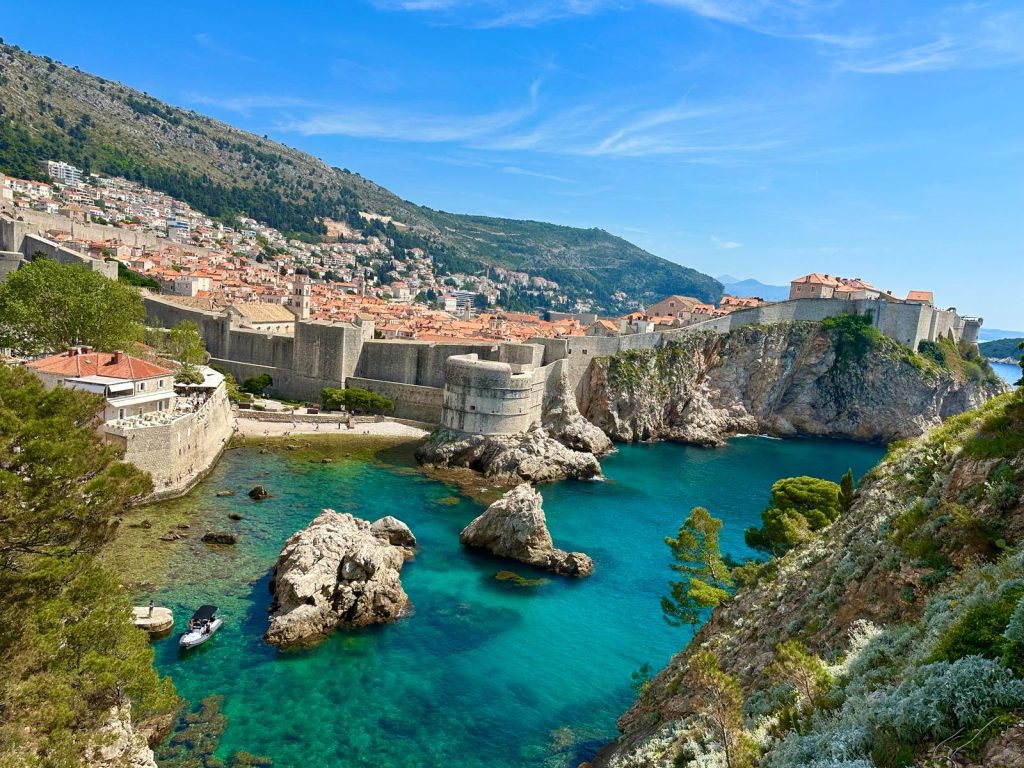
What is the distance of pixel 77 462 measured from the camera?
322 inches

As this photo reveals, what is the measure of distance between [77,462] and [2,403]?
114 centimetres

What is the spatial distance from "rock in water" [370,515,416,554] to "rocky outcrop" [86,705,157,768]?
Result: 10.1 meters

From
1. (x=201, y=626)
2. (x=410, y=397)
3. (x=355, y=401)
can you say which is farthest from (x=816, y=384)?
(x=201, y=626)

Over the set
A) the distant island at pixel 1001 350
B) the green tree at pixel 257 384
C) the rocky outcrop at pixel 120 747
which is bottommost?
the rocky outcrop at pixel 120 747

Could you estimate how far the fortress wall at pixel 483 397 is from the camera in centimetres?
3050

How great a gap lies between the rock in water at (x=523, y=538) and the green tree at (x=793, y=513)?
5.42m

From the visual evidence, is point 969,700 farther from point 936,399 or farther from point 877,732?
point 936,399

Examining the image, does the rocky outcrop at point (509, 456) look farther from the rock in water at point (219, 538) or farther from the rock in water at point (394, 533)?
the rock in water at point (219, 538)

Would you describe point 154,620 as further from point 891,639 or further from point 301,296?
point 301,296

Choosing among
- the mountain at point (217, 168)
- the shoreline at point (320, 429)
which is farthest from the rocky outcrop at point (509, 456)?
the mountain at point (217, 168)

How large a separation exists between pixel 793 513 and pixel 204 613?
13637 mm

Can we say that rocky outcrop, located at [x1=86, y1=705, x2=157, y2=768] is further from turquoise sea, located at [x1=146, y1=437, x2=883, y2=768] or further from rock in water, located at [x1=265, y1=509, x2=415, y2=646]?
rock in water, located at [x1=265, y1=509, x2=415, y2=646]

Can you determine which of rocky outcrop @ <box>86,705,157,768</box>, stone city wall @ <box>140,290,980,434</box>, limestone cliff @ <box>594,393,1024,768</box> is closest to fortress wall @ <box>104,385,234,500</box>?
stone city wall @ <box>140,290,980,434</box>

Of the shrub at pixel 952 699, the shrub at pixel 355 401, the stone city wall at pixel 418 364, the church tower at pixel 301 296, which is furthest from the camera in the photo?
the church tower at pixel 301 296
